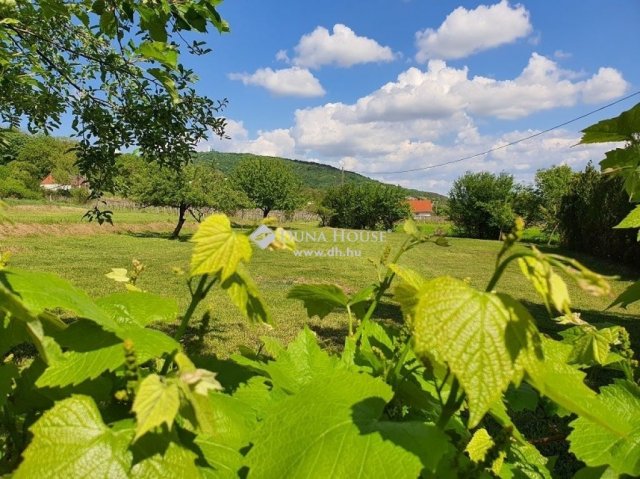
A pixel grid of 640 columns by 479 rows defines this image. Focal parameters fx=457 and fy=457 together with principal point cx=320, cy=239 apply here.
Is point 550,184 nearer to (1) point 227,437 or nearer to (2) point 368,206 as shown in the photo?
(2) point 368,206

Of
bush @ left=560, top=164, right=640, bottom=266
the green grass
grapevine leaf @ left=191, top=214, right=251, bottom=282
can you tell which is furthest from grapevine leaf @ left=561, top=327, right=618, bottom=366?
the green grass

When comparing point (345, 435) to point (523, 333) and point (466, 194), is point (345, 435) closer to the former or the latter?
point (523, 333)

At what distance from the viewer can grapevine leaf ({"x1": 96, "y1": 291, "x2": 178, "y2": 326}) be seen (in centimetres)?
93

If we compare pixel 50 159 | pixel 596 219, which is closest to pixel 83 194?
pixel 596 219

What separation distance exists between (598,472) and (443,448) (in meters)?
0.64

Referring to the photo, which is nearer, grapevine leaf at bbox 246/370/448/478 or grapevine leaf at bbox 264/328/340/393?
grapevine leaf at bbox 246/370/448/478

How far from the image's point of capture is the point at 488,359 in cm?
56

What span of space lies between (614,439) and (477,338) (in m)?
0.58

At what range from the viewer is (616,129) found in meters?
1.33

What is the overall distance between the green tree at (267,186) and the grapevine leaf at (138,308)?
→ 48.0m

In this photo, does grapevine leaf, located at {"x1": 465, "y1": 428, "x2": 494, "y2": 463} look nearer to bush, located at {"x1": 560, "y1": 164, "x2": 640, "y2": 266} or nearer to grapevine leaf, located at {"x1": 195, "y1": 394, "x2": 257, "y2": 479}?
grapevine leaf, located at {"x1": 195, "y1": 394, "x2": 257, "y2": 479}

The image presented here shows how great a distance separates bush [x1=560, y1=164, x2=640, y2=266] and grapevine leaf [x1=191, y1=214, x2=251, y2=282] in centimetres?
2080

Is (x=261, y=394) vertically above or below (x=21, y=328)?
below

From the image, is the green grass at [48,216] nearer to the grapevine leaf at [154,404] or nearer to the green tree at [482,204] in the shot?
the grapevine leaf at [154,404]
